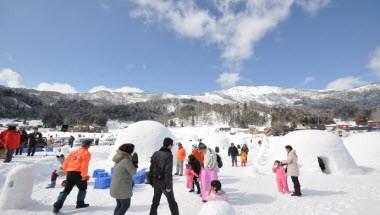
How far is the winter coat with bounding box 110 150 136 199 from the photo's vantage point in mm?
4828

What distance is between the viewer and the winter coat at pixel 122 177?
483 centimetres

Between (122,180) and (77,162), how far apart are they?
1901 mm

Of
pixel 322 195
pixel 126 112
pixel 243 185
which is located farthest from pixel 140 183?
pixel 126 112

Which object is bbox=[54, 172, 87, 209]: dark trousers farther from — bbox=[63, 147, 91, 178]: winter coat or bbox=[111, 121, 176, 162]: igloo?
bbox=[111, 121, 176, 162]: igloo

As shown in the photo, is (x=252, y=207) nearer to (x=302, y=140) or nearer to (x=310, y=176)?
(x=310, y=176)

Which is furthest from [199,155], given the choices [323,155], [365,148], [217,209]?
[365,148]

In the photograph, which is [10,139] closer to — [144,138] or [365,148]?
[144,138]

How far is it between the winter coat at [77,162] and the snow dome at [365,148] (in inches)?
759

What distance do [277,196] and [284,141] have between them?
813 centimetres

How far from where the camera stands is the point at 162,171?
5.09m

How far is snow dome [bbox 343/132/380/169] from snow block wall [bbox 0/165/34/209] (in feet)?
66.9

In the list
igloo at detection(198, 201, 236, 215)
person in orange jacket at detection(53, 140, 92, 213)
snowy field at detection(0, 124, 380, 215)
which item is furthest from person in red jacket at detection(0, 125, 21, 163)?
igloo at detection(198, 201, 236, 215)

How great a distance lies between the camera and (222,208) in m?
3.82

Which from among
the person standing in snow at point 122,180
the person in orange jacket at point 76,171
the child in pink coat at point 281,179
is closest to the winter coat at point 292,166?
the child in pink coat at point 281,179
